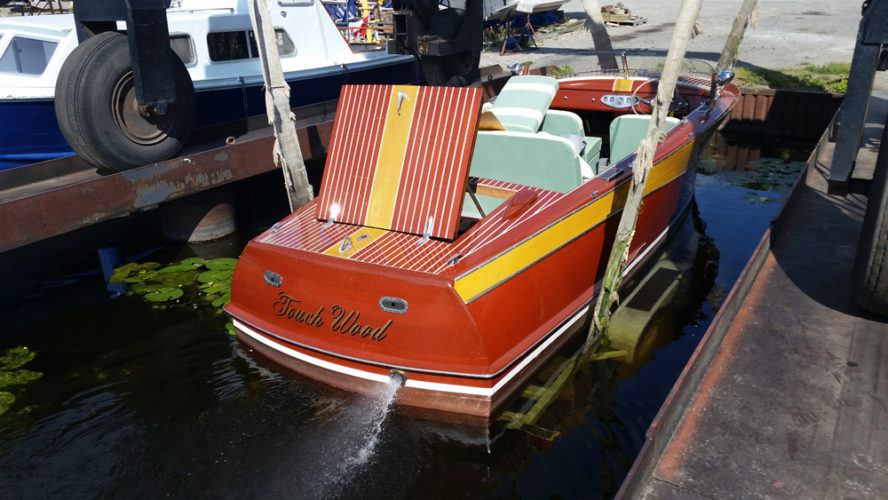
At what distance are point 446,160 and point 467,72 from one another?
781cm

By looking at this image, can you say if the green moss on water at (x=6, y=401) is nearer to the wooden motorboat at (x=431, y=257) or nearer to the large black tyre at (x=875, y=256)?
the wooden motorboat at (x=431, y=257)

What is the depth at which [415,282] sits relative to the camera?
477cm

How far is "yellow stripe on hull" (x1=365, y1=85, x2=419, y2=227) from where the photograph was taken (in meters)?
5.60

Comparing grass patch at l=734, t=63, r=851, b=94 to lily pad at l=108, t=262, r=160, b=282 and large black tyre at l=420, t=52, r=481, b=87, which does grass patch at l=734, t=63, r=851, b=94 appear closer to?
large black tyre at l=420, t=52, r=481, b=87

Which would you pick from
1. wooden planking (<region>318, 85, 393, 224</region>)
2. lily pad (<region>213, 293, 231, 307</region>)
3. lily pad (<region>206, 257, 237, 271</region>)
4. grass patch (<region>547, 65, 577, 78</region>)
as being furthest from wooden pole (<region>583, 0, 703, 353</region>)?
grass patch (<region>547, 65, 577, 78</region>)

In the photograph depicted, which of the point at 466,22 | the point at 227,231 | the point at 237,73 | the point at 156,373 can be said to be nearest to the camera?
the point at 156,373

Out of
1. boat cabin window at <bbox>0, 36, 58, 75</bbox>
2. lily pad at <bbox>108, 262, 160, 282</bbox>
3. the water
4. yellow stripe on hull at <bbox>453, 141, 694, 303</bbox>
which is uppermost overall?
boat cabin window at <bbox>0, 36, 58, 75</bbox>

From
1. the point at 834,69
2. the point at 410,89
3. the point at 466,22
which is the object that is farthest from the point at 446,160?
the point at 834,69

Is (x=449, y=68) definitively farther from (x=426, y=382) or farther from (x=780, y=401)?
(x=780, y=401)

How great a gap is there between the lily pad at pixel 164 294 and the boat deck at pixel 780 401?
5641 mm

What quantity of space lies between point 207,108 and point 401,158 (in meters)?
5.46

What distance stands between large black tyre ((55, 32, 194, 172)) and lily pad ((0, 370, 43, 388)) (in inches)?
94.2

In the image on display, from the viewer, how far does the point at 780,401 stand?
386 cm

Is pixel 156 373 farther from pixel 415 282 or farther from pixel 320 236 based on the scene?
pixel 415 282
